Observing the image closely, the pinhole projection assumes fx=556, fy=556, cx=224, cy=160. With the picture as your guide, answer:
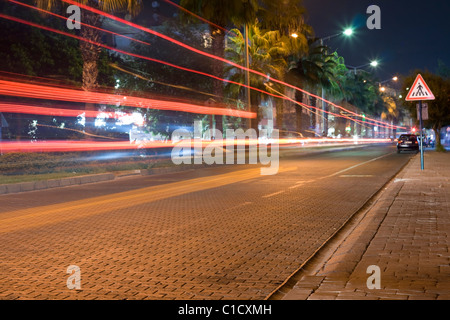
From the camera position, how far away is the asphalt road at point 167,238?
18.9ft

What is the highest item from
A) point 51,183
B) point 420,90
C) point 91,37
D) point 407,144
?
point 91,37

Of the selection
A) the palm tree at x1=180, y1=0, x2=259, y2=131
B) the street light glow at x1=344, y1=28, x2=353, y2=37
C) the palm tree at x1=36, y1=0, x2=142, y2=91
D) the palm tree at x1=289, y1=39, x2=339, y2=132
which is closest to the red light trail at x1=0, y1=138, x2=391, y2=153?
the palm tree at x1=36, y1=0, x2=142, y2=91

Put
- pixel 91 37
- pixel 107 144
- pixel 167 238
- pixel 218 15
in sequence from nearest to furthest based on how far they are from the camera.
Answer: pixel 167 238 < pixel 91 37 < pixel 107 144 < pixel 218 15

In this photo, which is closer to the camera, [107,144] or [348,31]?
[107,144]

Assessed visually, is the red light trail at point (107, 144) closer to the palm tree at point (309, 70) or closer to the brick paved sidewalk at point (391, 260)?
the palm tree at point (309, 70)

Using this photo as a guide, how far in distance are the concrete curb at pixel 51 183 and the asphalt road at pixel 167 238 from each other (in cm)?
90

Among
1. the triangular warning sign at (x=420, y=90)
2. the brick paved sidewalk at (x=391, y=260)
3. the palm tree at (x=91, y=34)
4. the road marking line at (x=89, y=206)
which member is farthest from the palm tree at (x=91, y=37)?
the brick paved sidewalk at (x=391, y=260)

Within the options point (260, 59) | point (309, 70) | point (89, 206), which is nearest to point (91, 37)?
point (89, 206)

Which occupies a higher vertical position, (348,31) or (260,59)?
(348,31)

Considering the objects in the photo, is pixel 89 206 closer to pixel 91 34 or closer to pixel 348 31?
pixel 91 34

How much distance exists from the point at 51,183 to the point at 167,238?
10.6 meters

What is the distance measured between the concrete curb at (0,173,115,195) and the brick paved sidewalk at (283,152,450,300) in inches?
422

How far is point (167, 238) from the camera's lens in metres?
8.45
